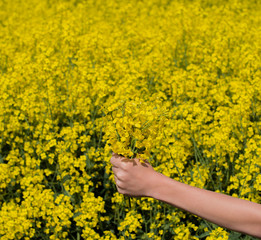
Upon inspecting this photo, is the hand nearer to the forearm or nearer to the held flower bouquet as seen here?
the forearm

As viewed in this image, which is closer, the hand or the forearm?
the forearm

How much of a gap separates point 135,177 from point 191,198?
0.82 feet

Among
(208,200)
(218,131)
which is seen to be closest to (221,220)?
(208,200)

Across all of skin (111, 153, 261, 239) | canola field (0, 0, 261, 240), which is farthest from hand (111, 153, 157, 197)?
canola field (0, 0, 261, 240)

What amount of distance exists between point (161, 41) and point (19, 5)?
14.2ft

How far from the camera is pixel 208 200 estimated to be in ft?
5.26

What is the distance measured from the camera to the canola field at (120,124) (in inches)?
124

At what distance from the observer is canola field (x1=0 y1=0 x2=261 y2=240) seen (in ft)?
10.3

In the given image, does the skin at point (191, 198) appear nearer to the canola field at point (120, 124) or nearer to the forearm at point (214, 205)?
the forearm at point (214, 205)

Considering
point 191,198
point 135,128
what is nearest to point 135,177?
point 191,198

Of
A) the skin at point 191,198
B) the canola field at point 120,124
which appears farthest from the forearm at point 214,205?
the canola field at point 120,124

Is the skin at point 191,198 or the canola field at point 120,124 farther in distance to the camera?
the canola field at point 120,124

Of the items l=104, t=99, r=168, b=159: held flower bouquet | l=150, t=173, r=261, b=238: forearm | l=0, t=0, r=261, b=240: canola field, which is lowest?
l=0, t=0, r=261, b=240: canola field

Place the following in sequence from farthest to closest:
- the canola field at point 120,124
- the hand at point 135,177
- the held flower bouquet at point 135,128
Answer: the canola field at point 120,124 < the held flower bouquet at point 135,128 < the hand at point 135,177
